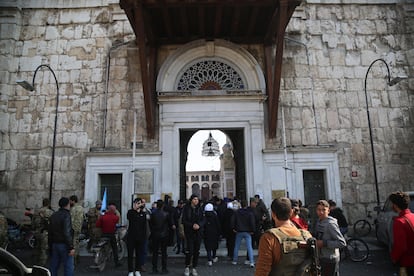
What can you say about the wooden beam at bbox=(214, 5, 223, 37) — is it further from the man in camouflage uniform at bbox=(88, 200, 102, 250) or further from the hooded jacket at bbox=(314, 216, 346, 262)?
the hooded jacket at bbox=(314, 216, 346, 262)

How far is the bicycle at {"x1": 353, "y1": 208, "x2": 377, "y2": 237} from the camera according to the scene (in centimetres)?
1003

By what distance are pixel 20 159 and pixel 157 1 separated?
713 centimetres

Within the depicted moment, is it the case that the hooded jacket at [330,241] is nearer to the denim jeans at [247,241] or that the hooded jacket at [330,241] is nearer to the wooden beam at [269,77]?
the denim jeans at [247,241]

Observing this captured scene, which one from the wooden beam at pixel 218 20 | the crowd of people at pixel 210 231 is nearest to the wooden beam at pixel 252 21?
the wooden beam at pixel 218 20

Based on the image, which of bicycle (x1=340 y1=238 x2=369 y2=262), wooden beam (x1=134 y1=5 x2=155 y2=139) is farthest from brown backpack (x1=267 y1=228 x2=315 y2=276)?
wooden beam (x1=134 y1=5 x2=155 y2=139)

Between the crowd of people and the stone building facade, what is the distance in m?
2.33

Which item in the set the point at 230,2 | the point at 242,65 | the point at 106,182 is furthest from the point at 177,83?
the point at 106,182

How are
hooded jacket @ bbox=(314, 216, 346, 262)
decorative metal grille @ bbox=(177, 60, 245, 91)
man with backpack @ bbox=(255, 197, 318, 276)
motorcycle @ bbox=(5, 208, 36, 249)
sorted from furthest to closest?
decorative metal grille @ bbox=(177, 60, 245, 91) < motorcycle @ bbox=(5, 208, 36, 249) < hooded jacket @ bbox=(314, 216, 346, 262) < man with backpack @ bbox=(255, 197, 318, 276)

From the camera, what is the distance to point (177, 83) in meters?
11.1

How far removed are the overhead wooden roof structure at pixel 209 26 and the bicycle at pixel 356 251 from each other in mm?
4217

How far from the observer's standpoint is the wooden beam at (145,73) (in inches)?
349

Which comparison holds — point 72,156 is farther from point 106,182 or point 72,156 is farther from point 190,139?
point 190,139

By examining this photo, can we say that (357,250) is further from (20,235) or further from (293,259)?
(20,235)

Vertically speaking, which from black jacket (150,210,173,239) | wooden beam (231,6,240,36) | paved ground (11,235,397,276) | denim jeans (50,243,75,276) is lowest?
paved ground (11,235,397,276)
